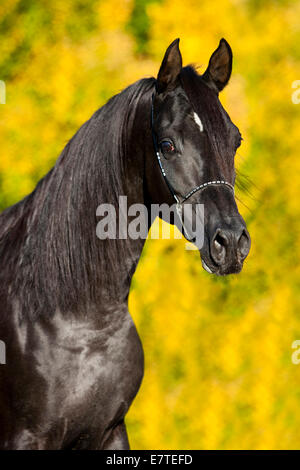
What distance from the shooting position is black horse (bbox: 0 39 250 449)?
7.53 feet

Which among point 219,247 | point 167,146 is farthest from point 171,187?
point 219,247

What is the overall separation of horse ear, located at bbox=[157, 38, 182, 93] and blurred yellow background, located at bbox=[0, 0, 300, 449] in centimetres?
190

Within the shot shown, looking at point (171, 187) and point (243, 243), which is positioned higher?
point (171, 187)

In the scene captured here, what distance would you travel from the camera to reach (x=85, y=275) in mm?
2354

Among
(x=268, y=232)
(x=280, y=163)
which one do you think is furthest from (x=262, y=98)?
(x=268, y=232)

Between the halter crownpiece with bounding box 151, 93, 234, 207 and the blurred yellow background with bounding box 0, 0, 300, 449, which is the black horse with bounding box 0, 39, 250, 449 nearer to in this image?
the halter crownpiece with bounding box 151, 93, 234, 207

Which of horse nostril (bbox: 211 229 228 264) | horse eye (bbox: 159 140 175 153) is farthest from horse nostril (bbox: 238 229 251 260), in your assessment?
horse eye (bbox: 159 140 175 153)

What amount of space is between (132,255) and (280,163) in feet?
7.14

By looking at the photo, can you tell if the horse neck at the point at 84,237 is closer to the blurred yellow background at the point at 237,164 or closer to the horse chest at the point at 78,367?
the horse chest at the point at 78,367

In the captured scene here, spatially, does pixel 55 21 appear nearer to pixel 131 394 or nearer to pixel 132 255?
pixel 132 255

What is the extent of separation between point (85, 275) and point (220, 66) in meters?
0.89

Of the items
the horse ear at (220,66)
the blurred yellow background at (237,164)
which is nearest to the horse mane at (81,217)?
the horse ear at (220,66)

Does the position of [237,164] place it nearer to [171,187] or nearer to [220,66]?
[220,66]

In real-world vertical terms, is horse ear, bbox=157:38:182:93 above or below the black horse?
above
